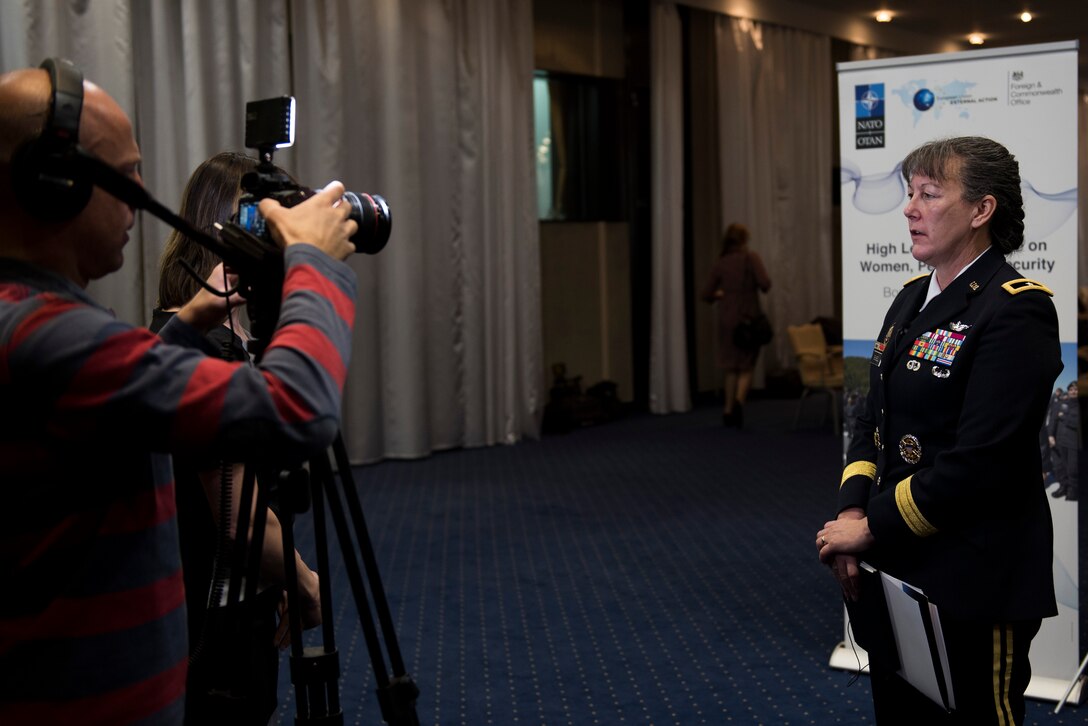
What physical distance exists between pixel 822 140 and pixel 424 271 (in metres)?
5.57

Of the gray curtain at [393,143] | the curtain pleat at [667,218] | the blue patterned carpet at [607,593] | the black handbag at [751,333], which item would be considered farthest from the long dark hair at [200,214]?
the curtain pleat at [667,218]

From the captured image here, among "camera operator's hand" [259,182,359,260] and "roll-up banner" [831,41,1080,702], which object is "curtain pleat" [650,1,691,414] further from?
"camera operator's hand" [259,182,359,260]

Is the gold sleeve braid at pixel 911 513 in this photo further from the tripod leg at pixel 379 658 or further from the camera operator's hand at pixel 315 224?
the camera operator's hand at pixel 315 224

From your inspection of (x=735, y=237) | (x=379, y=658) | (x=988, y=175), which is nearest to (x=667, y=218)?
(x=735, y=237)

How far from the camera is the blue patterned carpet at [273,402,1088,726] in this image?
3188 mm

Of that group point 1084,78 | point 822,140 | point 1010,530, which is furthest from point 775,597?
point 1084,78

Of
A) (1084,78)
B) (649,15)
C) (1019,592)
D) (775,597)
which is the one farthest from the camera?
(1084,78)

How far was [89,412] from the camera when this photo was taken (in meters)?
1.01

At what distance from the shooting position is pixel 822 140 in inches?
442

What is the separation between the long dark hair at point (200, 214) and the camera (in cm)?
181

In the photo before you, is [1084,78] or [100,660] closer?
[100,660]

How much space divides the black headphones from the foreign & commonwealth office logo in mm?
2706

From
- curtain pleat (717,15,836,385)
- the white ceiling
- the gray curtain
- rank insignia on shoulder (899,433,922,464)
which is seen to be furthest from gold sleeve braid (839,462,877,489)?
the white ceiling

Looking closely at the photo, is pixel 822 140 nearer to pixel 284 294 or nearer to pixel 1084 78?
pixel 1084 78
